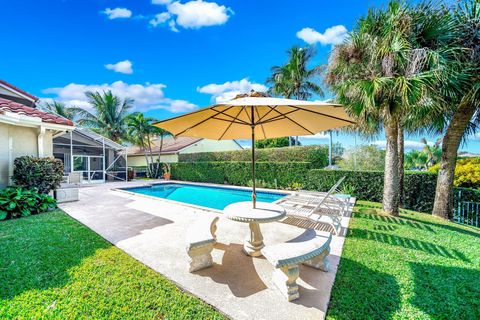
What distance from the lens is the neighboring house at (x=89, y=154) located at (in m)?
18.5

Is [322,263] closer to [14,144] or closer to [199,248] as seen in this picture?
[199,248]

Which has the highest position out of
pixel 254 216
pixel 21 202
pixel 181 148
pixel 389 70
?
pixel 389 70

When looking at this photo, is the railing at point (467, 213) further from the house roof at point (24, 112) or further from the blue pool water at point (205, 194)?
the house roof at point (24, 112)

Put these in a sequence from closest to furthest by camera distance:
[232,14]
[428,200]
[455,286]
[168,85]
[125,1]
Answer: [455,286] → [428,200] → [125,1] → [232,14] → [168,85]

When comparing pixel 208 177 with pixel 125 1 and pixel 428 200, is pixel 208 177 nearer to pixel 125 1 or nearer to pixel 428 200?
pixel 125 1

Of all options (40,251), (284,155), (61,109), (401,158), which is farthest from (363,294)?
(61,109)

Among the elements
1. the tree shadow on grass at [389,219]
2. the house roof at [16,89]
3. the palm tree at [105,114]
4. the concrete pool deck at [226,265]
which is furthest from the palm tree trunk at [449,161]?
the palm tree at [105,114]

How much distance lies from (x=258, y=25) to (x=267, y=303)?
14.4m

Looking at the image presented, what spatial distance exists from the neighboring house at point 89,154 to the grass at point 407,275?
21.0m

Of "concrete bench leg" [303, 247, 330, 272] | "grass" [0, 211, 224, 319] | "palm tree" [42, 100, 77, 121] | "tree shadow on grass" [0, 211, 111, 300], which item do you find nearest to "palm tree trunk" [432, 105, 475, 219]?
"concrete bench leg" [303, 247, 330, 272]

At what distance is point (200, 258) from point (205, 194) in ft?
37.2

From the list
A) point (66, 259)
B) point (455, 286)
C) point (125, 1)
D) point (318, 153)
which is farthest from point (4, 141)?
point (318, 153)

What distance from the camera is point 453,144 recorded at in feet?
24.5

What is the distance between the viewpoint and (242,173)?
17.0 metres
